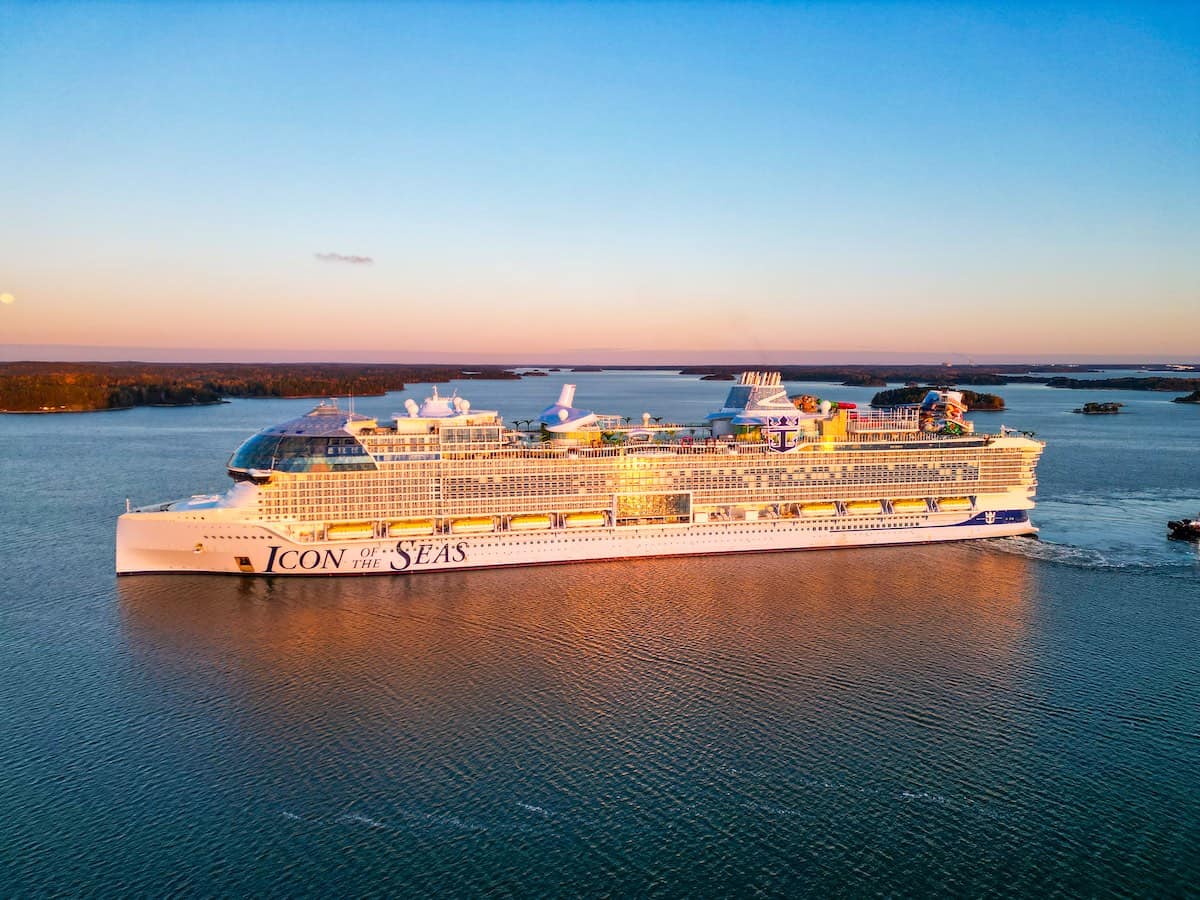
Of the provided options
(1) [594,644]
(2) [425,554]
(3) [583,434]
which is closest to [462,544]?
(2) [425,554]

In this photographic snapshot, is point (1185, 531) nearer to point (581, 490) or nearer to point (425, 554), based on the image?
point (581, 490)

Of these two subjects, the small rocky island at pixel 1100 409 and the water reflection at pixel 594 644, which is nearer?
the water reflection at pixel 594 644

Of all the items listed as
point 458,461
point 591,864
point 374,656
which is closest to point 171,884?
point 591,864

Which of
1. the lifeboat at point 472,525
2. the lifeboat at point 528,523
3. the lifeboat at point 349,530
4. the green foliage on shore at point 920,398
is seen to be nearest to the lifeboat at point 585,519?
the lifeboat at point 528,523

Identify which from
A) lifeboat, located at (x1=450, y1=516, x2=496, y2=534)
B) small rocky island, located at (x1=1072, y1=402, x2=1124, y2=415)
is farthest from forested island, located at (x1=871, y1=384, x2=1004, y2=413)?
lifeboat, located at (x1=450, y1=516, x2=496, y2=534)

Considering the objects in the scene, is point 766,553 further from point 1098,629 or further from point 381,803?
point 381,803

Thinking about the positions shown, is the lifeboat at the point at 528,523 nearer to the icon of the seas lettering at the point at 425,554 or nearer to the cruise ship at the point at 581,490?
the cruise ship at the point at 581,490
